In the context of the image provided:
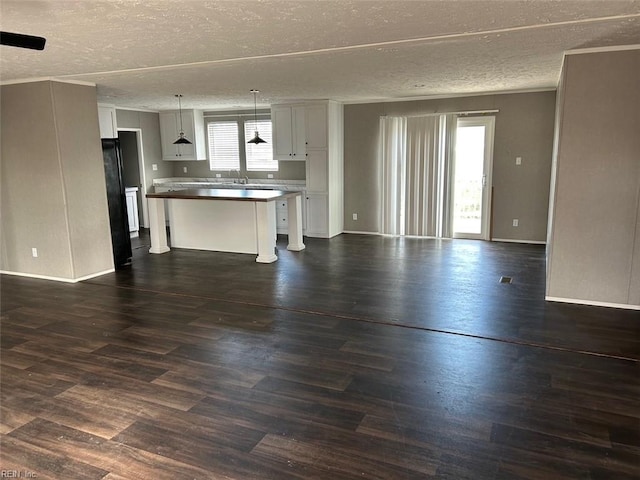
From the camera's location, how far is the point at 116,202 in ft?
20.5

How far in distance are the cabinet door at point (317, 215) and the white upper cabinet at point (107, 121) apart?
3.60 m

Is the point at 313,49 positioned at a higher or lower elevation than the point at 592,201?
higher

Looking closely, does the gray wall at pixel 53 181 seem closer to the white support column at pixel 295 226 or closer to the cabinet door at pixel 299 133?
the white support column at pixel 295 226

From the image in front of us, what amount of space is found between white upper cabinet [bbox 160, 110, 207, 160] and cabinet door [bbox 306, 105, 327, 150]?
2528mm

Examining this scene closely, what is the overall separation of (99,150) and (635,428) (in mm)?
5886

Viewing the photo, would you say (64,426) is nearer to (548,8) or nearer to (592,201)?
(548,8)

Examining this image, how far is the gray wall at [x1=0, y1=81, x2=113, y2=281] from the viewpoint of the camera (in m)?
5.27

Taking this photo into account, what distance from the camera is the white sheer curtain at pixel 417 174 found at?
7.61 meters

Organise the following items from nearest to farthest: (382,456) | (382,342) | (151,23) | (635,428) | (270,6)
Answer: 1. (382,456)
2. (635,428)
3. (270,6)
4. (151,23)
5. (382,342)

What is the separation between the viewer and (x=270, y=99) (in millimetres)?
7512

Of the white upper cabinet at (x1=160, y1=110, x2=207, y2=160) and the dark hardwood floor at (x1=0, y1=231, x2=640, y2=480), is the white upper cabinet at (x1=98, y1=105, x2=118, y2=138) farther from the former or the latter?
the dark hardwood floor at (x1=0, y1=231, x2=640, y2=480)

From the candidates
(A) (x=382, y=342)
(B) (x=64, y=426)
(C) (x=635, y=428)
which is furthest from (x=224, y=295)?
(C) (x=635, y=428)

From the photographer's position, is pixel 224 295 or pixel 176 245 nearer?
pixel 224 295

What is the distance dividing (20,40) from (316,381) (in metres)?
2.84
